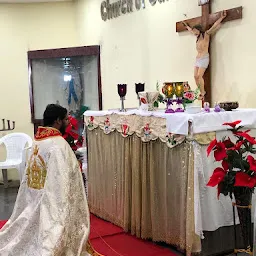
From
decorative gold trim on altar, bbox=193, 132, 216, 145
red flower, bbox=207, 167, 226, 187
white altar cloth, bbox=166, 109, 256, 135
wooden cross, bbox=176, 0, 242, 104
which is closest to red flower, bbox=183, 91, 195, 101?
white altar cloth, bbox=166, 109, 256, 135

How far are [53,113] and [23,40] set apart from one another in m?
3.82

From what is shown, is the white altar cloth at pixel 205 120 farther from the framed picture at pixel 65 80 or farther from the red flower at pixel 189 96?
the framed picture at pixel 65 80

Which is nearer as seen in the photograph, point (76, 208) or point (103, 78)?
point (76, 208)

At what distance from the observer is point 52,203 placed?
10.3 ft

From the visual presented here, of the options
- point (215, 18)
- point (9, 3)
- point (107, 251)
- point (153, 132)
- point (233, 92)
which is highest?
point (9, 3)

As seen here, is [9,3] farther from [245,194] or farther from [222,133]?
[245,194]

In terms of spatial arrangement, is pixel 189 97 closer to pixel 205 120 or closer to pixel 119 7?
pixel 205 120

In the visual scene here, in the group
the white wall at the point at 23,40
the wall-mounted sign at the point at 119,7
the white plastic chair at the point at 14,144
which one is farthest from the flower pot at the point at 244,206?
the white wall at the point at 23,40

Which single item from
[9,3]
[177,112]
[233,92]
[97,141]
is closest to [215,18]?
[233,92]

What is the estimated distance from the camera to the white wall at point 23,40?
6.68 m

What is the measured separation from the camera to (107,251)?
3.66 metres

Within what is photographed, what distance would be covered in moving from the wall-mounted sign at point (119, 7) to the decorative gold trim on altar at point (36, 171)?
2387mm

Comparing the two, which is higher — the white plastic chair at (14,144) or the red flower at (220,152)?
the red flower at (220,152)

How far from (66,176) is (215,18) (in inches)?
76.0
